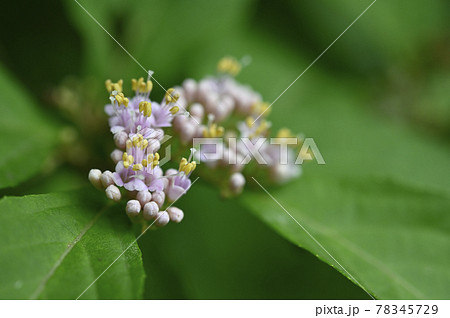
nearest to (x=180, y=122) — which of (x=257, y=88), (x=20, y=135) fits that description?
(x=20, y=135)

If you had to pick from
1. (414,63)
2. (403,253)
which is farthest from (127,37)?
(414,63)

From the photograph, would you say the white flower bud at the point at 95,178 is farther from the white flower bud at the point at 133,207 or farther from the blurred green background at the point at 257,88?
the blurred green background at the point at 257,88

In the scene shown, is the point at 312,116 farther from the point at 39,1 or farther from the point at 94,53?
the point at 39,1

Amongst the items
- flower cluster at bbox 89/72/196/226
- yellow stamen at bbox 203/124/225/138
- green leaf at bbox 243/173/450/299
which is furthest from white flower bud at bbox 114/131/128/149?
green leaf at bbox 243/173/450/299

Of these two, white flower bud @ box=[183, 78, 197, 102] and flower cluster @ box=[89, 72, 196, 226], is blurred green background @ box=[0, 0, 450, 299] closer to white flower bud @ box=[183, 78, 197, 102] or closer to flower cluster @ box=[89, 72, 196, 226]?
white flower bud @ box=[183, 78, 197, 102]

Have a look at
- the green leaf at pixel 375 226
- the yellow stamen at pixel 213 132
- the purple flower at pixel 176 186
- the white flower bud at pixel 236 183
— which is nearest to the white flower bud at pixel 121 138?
the purple flower at pixel 176 186
